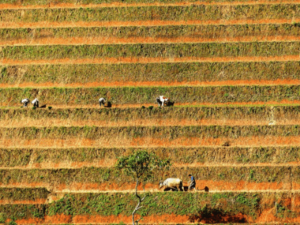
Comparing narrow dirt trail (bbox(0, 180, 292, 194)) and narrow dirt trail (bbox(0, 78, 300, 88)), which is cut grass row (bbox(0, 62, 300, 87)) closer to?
narrow dirt trail (bbox(0, 78, 300, 88))

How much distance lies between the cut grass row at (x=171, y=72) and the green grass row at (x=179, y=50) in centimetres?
153

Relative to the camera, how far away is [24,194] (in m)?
31.9

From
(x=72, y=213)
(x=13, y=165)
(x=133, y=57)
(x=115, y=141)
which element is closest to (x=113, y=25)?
(x=133, y=57)

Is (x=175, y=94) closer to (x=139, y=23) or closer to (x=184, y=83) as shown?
(x=184, y=83)

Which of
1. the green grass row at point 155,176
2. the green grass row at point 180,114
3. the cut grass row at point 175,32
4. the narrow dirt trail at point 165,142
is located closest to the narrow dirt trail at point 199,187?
the green grass row at point 155,176

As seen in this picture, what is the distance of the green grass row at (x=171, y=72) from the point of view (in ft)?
129

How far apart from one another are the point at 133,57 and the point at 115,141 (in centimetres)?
949

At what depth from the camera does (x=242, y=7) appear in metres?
43.7

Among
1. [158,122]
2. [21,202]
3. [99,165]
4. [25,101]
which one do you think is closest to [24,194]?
[21,202]

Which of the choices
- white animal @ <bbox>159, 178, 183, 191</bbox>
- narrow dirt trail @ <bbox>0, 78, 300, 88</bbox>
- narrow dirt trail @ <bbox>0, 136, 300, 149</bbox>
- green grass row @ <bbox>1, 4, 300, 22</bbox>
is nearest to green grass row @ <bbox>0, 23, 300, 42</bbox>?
green grass row @ <bbox>1, 4, 300, 22</bbox>

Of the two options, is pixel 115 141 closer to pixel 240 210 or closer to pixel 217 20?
pixel 240 210

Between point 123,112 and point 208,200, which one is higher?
point 123,112

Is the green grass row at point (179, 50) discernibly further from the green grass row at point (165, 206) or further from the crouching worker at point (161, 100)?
the green grass row at point (165, 206)

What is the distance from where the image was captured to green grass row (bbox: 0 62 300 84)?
39344 millimetres
